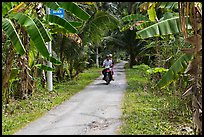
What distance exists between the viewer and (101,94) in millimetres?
11227

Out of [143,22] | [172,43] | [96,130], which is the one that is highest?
[143,22]

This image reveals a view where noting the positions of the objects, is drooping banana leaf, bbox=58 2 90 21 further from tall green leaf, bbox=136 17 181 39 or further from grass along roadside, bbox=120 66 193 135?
grass along roadside, bbox=120 66 193 135

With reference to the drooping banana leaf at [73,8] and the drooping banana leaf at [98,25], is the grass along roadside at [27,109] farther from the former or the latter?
the drooping banana leaf at [98,25]

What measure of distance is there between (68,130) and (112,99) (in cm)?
412

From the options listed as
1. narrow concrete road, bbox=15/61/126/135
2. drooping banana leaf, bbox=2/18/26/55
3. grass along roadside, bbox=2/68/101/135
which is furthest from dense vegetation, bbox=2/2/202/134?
narrow concrete road, bbox=15/61/126/135

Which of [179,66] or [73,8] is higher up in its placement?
[73,8]

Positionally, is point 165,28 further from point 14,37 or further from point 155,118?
point 14,37

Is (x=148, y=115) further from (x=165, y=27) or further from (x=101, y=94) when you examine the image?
(x=101, y=94)

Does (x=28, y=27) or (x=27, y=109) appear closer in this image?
(x=28, y=27)

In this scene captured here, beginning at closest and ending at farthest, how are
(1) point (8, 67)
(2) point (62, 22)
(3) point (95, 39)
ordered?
1. (2) point (62, 22)
2. (1) point (8, 67)
3. (3) point (95, 39)

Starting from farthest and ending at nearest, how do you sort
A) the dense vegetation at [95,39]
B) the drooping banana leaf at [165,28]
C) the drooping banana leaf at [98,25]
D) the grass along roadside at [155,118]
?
the drooping banana leaf at [98,25] → the drooping banana leaf at [165,28] → the grass along roadside at [155,118] → the dense vegetation at [95,39]

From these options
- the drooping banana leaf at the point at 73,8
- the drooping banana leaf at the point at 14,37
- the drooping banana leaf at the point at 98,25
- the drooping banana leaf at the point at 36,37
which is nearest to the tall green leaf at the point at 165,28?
the drooping banana leaf at the point at 73,8

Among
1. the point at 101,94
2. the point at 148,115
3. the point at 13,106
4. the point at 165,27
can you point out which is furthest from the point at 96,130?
the point at 101,94

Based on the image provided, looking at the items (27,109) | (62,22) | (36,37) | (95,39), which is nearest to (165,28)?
(62,22)
